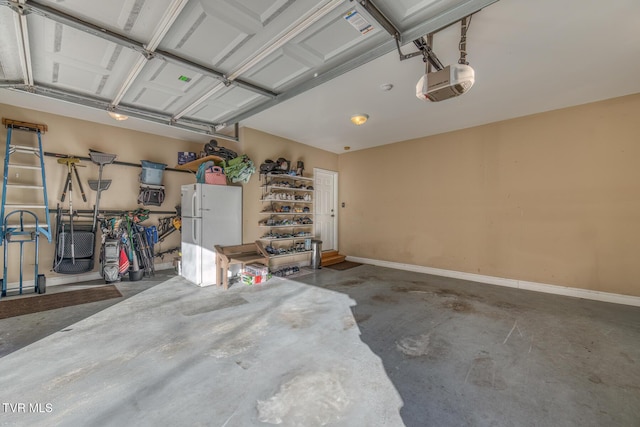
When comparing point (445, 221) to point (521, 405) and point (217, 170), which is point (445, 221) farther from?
point (217, 170)

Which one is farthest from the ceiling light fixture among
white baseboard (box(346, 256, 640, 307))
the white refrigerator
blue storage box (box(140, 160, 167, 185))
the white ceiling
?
blue storage box (box(140, 160, 167, 185))

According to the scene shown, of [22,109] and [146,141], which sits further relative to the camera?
[146,141]

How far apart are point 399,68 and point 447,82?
86cm

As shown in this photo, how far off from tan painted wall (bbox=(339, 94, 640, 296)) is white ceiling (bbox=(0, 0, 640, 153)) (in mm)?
426

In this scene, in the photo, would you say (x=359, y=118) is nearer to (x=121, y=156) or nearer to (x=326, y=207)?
(x=326, y=207)

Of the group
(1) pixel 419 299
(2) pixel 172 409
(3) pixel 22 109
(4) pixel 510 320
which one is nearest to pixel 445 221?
(1) pixel 419 299

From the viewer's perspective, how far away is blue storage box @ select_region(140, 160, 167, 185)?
490 cm

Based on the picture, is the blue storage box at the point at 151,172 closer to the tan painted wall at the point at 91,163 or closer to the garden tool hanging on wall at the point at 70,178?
the tan painted wall at the point at 91,163

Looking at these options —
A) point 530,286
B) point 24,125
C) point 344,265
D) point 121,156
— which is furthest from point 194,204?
point 530,286

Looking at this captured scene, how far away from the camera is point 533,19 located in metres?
2.16

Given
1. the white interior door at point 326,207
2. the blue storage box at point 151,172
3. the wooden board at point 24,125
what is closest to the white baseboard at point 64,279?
the blue storage box at point 151,172

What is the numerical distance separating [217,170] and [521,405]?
183 inches

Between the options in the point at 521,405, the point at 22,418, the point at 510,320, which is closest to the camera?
the point at 22,418

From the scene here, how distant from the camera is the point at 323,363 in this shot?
2100 millimetres
